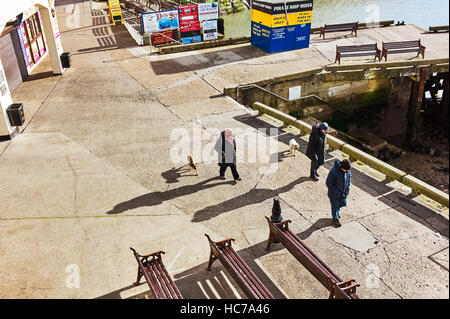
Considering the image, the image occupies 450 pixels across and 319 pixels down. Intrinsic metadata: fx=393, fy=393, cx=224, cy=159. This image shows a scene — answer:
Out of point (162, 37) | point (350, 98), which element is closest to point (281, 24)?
point (350, 98)

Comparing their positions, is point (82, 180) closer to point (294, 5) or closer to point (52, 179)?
point (52, 179)

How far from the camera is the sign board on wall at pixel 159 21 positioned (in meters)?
19.7

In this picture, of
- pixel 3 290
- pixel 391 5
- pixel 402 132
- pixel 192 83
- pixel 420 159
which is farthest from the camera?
pixel 391 5

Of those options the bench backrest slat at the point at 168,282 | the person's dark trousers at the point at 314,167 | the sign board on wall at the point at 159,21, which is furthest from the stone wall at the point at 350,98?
the bench backrest slat at the point at 168,282

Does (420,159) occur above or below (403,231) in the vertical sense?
below

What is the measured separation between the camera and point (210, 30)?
2106 centimetres

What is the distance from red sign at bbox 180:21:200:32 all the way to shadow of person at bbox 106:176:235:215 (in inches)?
542

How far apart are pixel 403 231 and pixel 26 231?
733 cm

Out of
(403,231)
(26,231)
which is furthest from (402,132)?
(26,231)

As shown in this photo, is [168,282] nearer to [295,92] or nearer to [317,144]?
[317,144]

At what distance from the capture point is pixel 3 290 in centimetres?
635

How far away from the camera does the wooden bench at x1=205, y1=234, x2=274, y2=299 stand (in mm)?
5664

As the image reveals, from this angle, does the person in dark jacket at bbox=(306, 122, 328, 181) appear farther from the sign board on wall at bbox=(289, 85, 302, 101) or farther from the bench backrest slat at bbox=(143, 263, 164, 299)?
the sign board on wall at bbox=(289, 85, 302, 101)

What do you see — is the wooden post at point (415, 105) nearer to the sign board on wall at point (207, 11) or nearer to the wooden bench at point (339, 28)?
the wooden bench at point (339, 28)
